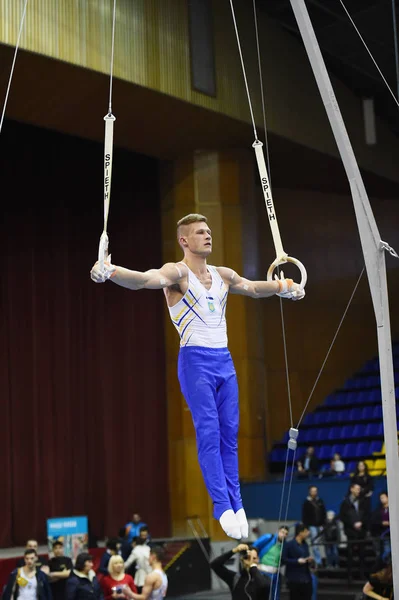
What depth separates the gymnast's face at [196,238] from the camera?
5.90 meters

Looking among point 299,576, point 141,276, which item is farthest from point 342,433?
point 141,276

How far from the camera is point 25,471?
52.5 feet

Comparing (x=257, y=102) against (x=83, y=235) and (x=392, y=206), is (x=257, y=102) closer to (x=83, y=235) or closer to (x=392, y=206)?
(x=83, y=235)

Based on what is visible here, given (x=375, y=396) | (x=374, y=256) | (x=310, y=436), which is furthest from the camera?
(x=375, y=396)

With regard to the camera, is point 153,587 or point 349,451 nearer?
point 153,587

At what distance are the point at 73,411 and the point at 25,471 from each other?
4.57ft

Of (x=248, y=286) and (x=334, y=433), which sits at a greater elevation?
(x=248, y=286)

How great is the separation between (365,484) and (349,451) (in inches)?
147

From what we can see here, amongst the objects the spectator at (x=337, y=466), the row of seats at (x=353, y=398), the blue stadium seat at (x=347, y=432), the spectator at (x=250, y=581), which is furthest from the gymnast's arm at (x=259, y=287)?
the row of seats at (x=353, y=398)

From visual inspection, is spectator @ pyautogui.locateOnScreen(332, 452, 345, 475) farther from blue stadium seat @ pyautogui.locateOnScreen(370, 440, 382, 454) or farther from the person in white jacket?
the person in white jacket

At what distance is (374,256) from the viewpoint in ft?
22.8

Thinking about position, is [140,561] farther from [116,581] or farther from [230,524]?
[230,524]

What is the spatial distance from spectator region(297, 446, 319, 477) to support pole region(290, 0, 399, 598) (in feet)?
31.1

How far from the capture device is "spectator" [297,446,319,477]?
16.1m
